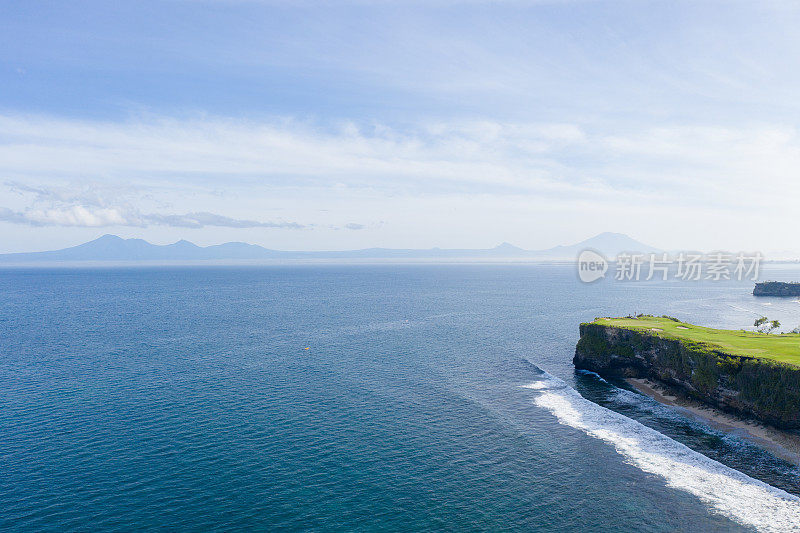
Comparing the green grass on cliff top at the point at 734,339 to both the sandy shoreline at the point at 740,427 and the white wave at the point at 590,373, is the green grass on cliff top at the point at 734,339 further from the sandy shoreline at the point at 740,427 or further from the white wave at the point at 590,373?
the white wave at the point at 590,373

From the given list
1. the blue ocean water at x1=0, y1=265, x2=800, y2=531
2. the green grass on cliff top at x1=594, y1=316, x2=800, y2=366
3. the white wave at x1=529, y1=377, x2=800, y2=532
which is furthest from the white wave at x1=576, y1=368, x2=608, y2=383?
the white wave at x1=529, y1=377, x2=800, y2=532

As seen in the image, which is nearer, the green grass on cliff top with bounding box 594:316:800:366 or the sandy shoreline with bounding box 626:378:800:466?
the sandy shoreline with bounding box 626:378:800:466

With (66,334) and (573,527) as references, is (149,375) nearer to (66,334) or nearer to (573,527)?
(66,334)

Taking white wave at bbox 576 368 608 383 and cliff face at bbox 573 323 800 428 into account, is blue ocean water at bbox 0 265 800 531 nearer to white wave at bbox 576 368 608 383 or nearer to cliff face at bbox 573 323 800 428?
white wave at bbox 576 368 608 383

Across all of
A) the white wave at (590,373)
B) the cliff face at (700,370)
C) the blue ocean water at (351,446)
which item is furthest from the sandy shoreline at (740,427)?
the white wave at (590,373)

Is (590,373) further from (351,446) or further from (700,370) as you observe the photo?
(351,446)
